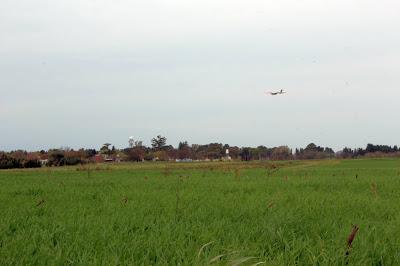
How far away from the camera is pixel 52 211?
6.76 metres

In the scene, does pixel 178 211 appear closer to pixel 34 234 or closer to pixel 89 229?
pixel 89 229

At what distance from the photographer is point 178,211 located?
6.59 metres

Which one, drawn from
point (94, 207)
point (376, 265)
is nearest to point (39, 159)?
point (94, 207)

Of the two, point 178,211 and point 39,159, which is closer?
point 178,211

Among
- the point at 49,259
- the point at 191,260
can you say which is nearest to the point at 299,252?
the point at 191,260

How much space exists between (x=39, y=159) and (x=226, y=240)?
69.7 metres

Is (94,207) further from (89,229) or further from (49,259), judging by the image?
(49,259)

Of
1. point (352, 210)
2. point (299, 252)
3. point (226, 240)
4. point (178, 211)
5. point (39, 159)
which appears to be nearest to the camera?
point (299, 252)

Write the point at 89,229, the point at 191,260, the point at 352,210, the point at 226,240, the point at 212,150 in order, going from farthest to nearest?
the point at 212,150 → the point at 352,210 → the point at 89,229 → the point at 226,240 → the point at 191,260

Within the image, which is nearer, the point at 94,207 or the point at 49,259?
the point at 49,259

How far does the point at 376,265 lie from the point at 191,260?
1.59m

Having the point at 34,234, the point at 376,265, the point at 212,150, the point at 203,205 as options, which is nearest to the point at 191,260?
the point at 376,265

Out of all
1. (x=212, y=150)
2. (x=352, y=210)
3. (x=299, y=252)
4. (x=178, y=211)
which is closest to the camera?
(x=299, y=252)

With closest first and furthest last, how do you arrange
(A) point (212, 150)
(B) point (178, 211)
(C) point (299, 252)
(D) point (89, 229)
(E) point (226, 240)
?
(C) point (299, 252)
(E) point (226, 240)
(D) point (89, 229)
(B) point (178, 211)
(A) point (212, 150)
